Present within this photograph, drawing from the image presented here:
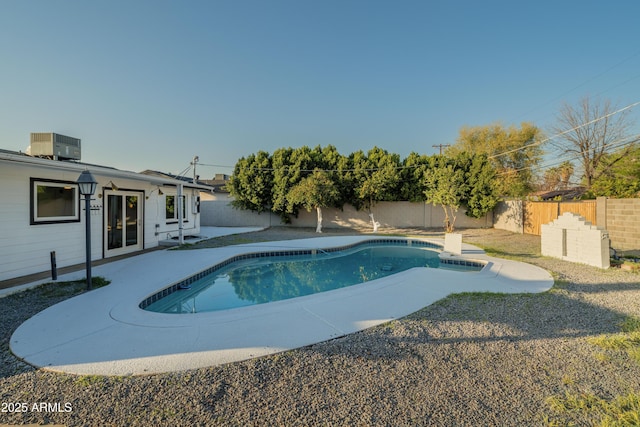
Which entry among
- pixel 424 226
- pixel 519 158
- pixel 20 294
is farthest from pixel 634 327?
pixel 519 158

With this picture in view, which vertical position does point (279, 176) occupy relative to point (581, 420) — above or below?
above

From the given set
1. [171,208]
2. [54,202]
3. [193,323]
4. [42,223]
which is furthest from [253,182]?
[193,323]

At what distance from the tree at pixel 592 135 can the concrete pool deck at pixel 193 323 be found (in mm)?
16638

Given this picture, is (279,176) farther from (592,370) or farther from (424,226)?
(592,370)

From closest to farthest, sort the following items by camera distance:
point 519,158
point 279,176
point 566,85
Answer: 1. point 566,85
2. point 279,176
3. point 519,158

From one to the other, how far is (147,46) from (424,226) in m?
16.4

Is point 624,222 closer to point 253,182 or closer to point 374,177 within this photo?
point 374,177

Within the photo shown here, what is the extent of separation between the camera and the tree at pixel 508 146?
2167 centimetres

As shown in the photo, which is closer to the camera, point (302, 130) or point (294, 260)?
point (294, 260)

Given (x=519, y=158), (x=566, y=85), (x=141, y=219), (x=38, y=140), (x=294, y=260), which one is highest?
(x=566, y=85)

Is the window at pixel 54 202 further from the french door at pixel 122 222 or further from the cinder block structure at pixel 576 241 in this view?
the cinder block structure at pixel 576 241

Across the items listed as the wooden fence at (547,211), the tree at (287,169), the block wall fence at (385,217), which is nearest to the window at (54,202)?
the tree at (287,169)

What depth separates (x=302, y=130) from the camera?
61.7ft

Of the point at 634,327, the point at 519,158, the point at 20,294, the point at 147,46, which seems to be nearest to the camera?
the point at 634,327
